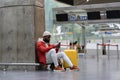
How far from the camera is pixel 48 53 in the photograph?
34.8ft

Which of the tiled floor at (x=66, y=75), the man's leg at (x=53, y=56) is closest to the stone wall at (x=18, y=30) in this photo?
the man's leg at (x=53, y=56)

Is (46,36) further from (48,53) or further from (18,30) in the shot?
(18,30)

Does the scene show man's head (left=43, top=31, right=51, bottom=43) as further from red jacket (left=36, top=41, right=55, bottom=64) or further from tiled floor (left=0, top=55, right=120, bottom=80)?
tiled floor (left=0, top=55, right=120, bottom=80)

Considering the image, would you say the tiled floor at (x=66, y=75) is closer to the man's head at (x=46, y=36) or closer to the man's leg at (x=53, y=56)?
the man's leg at (x=53, y=56)

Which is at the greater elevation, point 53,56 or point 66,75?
point 53,56

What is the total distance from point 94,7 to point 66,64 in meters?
12.7

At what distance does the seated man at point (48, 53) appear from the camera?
34.3ft

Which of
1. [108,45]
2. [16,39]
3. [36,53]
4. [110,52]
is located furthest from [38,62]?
[110,52]

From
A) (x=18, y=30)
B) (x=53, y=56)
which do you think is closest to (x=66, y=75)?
(x=53, y=56)

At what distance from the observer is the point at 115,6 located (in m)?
22.2

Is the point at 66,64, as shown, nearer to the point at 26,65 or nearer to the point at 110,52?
the point at 26,65

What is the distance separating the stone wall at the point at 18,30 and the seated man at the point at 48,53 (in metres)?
0.26

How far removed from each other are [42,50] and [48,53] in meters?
0.20

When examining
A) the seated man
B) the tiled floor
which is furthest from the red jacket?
the tiled floor
